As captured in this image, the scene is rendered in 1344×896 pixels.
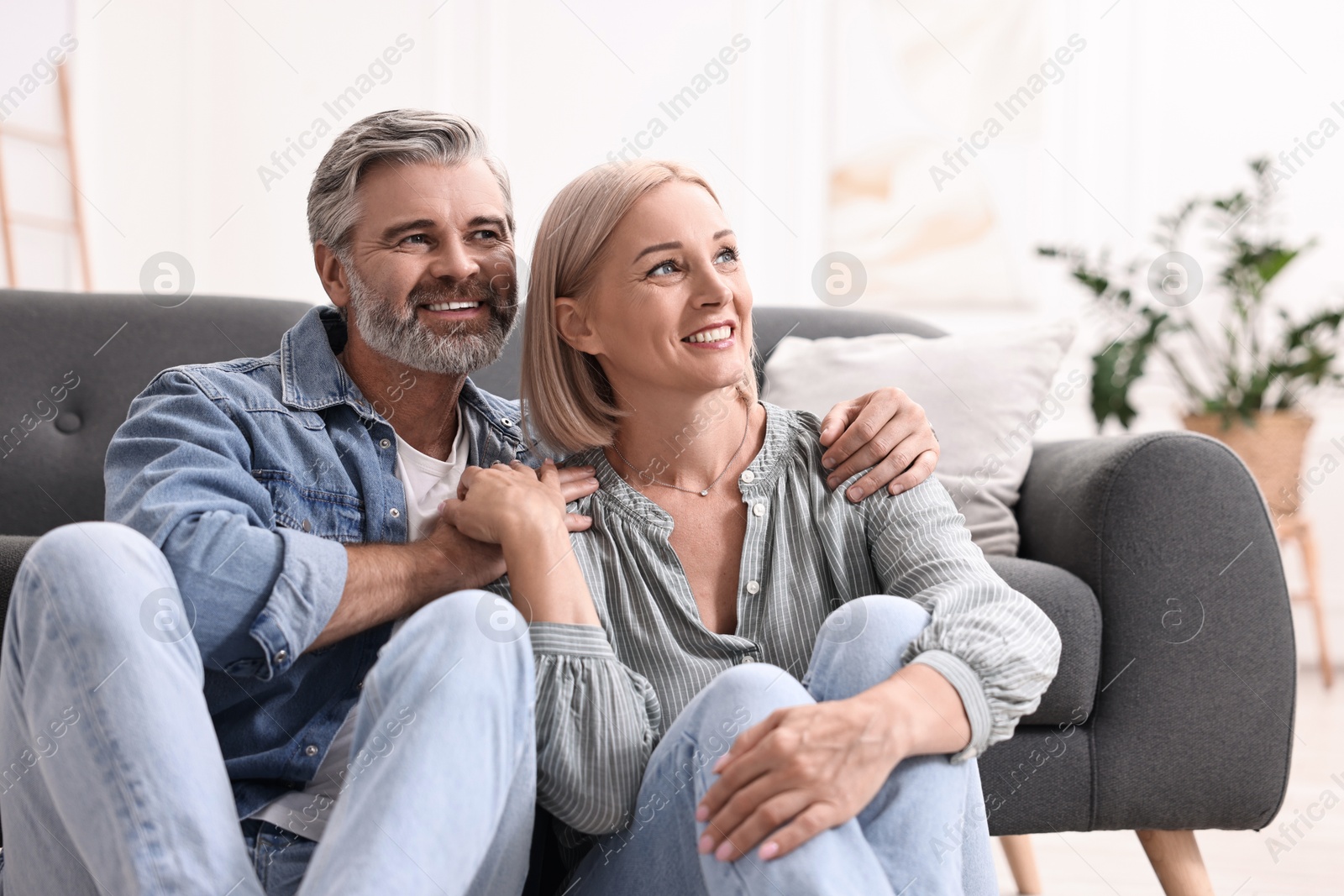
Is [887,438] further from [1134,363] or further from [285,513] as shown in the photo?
[1134,363]

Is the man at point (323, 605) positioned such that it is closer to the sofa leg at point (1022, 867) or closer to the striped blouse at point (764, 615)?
the striped blouse at point (764, 615)

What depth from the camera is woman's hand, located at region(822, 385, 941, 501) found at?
120 centimetres

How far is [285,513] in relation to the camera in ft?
3.89

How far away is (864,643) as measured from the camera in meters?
0.98

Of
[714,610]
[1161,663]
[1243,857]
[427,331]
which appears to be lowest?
[1243,857]

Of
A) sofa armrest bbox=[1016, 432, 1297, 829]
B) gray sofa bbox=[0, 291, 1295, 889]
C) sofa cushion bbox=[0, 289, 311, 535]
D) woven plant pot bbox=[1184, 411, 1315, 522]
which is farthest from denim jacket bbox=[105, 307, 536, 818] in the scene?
woven plant pot bbox=[1184, 411, 1315, 522]

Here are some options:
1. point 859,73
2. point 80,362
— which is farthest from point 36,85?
point 859,73

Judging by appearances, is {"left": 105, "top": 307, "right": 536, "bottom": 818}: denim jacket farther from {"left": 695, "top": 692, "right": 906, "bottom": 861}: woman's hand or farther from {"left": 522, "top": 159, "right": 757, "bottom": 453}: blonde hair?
{"left": 695, "top": 692, "right": 906, "bottom": 861}: woman's hand

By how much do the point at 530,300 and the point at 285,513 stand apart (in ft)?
1.20

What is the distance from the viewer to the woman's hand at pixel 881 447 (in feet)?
3.93

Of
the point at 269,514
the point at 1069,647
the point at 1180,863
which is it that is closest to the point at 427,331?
the point at 269,514

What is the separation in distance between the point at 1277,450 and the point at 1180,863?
74.1 inches

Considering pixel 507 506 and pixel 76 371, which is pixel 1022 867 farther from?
pixel 76 371

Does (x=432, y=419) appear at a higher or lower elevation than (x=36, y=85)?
lower
